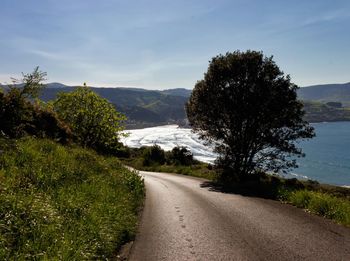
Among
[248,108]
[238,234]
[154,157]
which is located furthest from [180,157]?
[238,234]

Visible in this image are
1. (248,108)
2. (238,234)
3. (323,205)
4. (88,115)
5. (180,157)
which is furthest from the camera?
(180,157)

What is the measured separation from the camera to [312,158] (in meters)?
167

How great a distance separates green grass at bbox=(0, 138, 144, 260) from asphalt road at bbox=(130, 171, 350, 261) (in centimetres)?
91

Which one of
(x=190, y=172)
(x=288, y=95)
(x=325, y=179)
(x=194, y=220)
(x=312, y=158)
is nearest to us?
(x=194, y=220)

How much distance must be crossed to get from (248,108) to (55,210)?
25.7 metres

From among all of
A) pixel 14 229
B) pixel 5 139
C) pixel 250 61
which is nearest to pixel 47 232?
pixel 14 229

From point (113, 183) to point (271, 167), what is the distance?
2224 centimetres

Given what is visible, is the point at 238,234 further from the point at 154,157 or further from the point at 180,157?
the point at 154,157

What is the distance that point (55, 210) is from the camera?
10.3 meters

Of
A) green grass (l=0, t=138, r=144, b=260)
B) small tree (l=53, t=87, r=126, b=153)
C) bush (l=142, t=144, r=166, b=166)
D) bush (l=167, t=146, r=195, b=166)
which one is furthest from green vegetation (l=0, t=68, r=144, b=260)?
bush (l=142, t=144, r=166, b=166)

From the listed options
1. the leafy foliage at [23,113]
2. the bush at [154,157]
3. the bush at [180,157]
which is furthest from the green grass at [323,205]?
the bush at [154,157]

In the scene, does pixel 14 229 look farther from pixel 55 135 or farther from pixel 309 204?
pixel 55 135

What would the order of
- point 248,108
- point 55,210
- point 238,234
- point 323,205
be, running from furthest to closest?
point 248,108
point 323,205
point 238,234
point 55,210

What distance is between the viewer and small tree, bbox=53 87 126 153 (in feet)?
141
